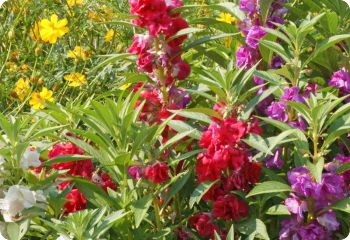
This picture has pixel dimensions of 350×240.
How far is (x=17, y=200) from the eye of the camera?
1822 mm

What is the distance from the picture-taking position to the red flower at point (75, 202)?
205 cm

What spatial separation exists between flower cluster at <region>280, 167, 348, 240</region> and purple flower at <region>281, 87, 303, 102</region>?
0.21m

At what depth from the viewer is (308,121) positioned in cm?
191

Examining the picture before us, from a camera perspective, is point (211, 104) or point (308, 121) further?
point (211, 104)

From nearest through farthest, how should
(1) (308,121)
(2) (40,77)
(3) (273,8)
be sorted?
(1) (308,121) → (3) (273,8) → (2) (40,77)

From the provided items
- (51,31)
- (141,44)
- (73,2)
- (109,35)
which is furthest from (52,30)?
(141,44)

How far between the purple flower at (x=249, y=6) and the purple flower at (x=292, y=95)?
0.30 m

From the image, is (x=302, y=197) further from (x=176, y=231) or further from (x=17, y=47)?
(x=17, y=47)

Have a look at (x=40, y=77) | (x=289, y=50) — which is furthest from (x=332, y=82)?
(x=40, y=77)

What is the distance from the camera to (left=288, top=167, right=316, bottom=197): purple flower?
1.88 m

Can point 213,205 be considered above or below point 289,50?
below

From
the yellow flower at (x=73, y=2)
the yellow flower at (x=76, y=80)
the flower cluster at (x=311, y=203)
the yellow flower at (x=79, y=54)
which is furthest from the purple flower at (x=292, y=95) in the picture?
the yellow flower at (x=73, y=2)

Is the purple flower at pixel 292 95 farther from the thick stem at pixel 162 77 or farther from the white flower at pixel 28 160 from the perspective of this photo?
the white flower at pixel 28 160

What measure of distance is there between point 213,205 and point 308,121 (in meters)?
0.34
